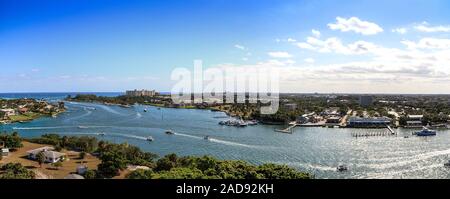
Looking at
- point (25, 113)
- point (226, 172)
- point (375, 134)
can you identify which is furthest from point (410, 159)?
point (25, 113)

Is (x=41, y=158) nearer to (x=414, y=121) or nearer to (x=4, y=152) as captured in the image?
(x=4, y=152)

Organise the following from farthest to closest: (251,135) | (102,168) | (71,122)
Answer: (71,122), (251,135), (102,168)

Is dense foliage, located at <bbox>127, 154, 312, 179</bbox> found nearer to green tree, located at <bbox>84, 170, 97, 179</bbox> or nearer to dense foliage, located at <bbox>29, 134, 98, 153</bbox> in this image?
green tree, located at <bbox>84, 170, 97, 179</bbox>

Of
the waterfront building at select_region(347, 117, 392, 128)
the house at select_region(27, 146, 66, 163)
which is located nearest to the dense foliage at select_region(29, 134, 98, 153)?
the house at select_region(27, 146, 66, 163)
